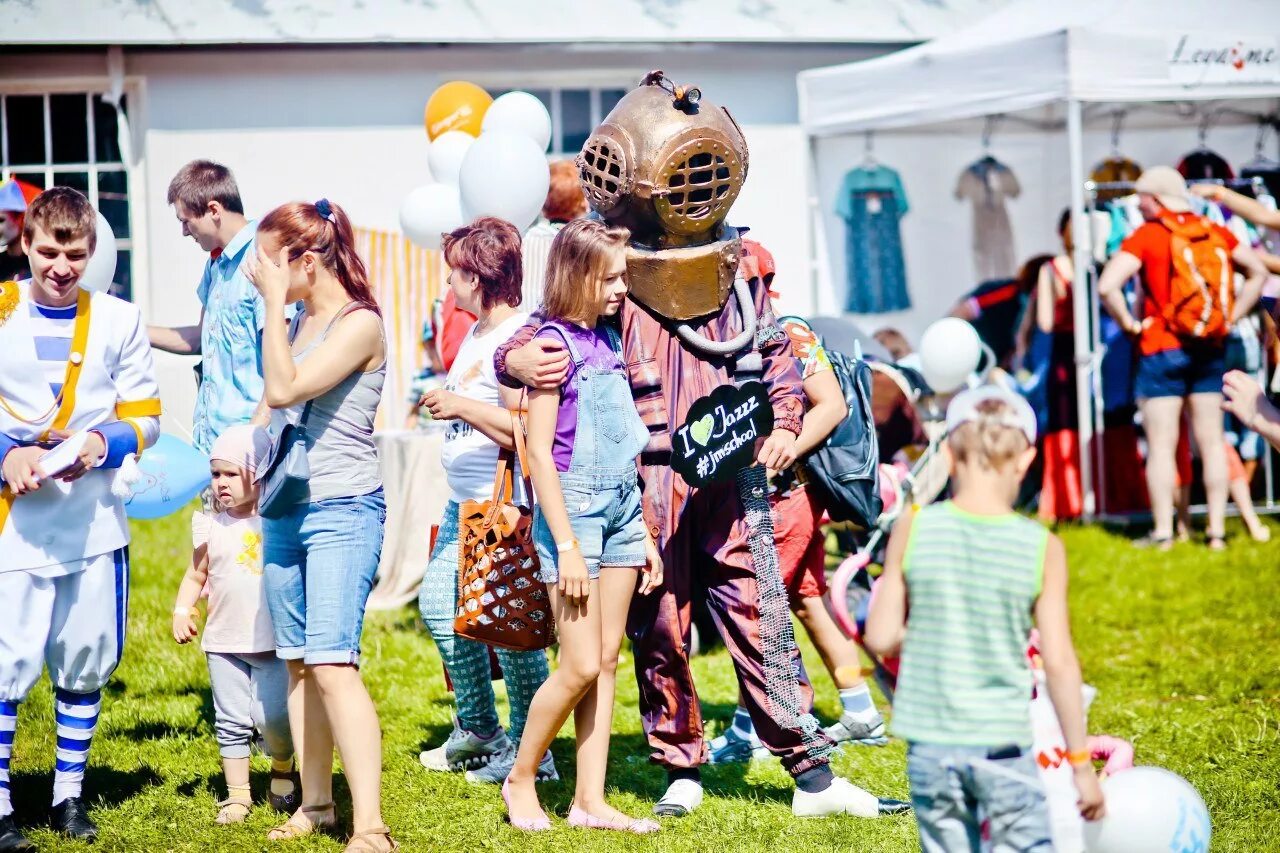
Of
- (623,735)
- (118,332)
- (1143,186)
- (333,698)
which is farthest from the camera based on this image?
(1143,186)

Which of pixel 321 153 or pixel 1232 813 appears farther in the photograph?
pixel 321 153

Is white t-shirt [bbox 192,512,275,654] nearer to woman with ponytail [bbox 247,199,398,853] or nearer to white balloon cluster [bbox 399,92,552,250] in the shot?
woman with ponytail [bbox 247,199,398,853]

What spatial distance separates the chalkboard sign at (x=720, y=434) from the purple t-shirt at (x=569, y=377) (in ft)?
0.95

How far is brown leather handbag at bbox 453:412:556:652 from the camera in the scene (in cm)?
422

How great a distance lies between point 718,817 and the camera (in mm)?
4371

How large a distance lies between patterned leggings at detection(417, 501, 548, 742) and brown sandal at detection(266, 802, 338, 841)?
0.71m

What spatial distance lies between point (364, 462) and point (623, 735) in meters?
1.94

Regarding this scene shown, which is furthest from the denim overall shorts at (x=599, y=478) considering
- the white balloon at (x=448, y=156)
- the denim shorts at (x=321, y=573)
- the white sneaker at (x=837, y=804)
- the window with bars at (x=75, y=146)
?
the window with bars at (x=75, y=146)

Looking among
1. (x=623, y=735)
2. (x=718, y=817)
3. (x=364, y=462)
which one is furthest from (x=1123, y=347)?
(x=364, y=462)

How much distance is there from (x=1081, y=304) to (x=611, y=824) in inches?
218

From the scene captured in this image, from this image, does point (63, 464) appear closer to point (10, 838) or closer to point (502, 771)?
point (10, 838)

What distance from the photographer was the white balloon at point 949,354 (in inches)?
Result: 275

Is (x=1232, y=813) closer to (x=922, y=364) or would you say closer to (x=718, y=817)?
(x=718, y=817)

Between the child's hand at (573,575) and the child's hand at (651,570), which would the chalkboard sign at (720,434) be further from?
the child's hand at (573,575)
